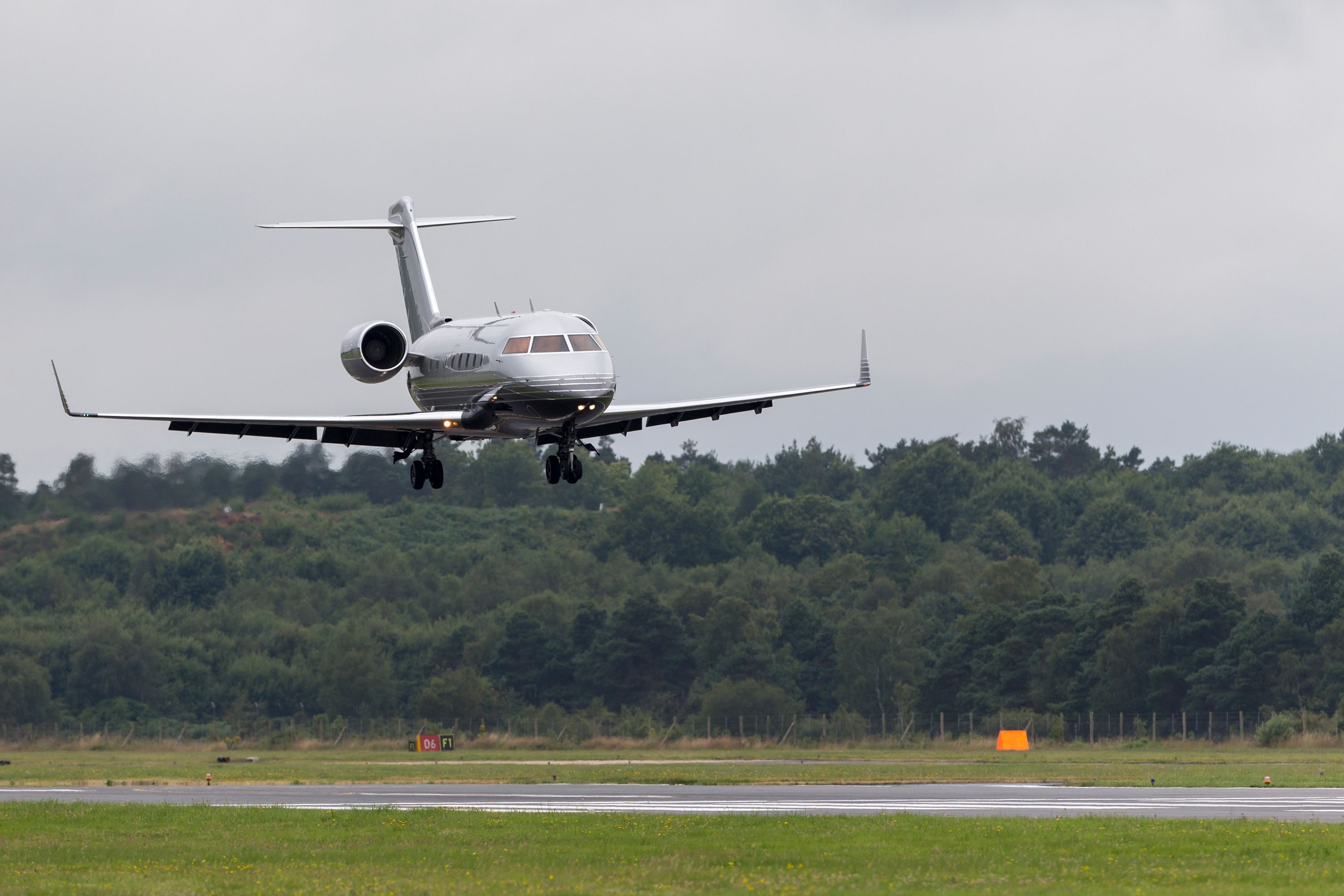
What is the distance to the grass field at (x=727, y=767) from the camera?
58.9 metres

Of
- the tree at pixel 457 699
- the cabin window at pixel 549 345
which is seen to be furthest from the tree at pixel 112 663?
the cabin window at pixel 549 345

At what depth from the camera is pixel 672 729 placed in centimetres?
9969

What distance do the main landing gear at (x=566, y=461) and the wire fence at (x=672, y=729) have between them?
47.6 metres

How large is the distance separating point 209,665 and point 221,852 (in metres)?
94.0

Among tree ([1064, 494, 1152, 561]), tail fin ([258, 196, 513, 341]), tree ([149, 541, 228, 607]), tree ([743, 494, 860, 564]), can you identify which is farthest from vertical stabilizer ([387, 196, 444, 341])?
tree ([1064, 494, 1152, 561])

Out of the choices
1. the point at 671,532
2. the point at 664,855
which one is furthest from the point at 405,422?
the point at 671,532

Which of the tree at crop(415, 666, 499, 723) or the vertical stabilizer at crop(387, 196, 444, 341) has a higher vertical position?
the vertical stabilizer at crop(387, 196, 444, 341)

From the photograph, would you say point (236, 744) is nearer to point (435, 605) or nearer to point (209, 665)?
point (209, 665)

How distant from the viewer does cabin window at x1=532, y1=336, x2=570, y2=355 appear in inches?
1709

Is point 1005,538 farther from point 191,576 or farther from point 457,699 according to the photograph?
point 191,576

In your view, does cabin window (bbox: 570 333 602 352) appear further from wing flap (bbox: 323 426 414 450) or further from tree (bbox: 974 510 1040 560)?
tree (bbox: 974 510 1040 560)

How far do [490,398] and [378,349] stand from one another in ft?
20.2

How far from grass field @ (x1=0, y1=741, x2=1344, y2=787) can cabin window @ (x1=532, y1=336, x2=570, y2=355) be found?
2023 centimetres

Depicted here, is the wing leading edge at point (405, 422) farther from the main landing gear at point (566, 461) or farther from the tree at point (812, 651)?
the tree at point (812, 651)
